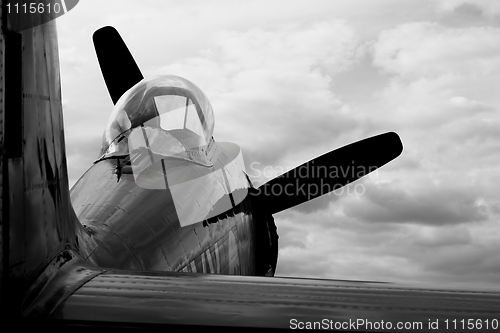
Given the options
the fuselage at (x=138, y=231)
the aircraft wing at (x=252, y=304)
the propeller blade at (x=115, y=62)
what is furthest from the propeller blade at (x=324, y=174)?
the aircraft wing at (x=252, y=304)

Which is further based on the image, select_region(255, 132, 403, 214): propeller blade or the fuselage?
select_region(255, 132, 403, 214): propeller blade

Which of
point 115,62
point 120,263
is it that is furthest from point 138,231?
point 115,62

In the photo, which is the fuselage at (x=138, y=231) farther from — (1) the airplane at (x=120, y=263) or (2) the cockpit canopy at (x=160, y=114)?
(2) the cockpit canopy at (x=160, y=114)

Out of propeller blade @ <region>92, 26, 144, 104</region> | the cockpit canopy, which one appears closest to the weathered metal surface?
the cockpit canopy

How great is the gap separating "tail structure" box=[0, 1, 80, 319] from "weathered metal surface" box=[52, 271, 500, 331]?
1.25 ft

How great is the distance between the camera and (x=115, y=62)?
12.2m

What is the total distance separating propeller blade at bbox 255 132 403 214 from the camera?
9.98 meters

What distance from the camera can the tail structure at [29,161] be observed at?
3574mm

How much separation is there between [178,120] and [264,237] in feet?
8.42

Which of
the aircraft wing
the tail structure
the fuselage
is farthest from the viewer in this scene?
the fuselage

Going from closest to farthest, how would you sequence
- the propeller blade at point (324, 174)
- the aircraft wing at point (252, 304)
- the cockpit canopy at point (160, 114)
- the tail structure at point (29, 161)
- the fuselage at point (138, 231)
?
the aircraft wing at point (252, 304)
the tail structure at point (29, 161)
the fuselage at point (138, 231)
the cockpit canopy at point (160, 114)
the propeller blade at point (324, 174)

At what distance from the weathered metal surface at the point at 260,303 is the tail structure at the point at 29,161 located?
1.25ft

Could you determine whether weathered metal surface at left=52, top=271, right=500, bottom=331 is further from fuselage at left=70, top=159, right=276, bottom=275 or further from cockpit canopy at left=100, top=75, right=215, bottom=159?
cockpit canopy at left=100, top=75, right=215, bottom=159

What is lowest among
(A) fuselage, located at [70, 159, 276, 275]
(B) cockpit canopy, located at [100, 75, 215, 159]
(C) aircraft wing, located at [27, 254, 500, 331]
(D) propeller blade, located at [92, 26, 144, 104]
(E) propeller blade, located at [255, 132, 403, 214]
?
(C) aircraft wing, located at [27, 254, 500, 331]
